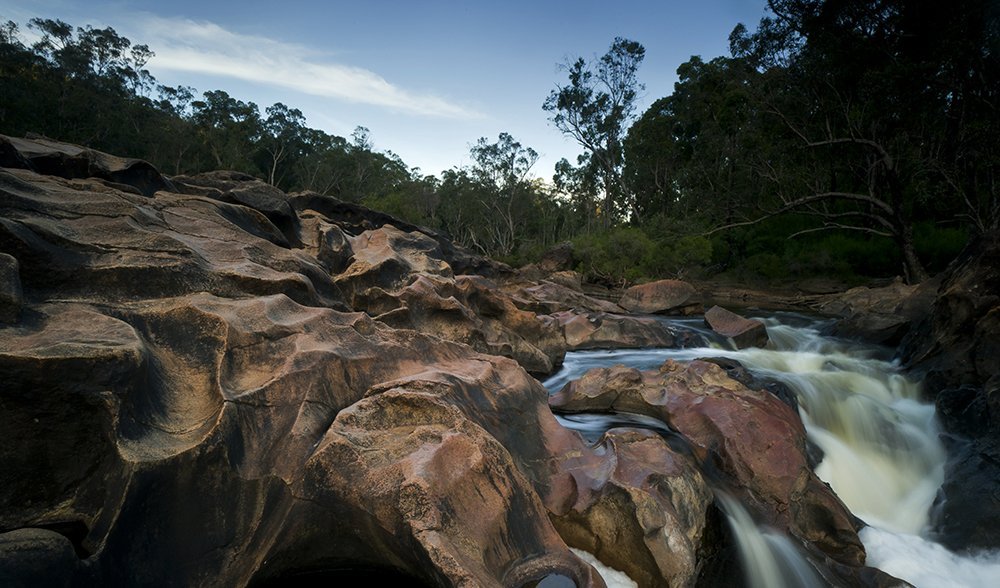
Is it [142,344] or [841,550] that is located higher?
[142,344]

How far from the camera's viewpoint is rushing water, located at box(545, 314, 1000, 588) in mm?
4379

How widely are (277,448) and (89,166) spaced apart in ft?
35.3

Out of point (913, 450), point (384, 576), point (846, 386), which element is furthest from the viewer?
point (846, 386)

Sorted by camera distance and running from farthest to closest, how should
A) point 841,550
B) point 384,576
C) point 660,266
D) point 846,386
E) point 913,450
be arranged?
1. point 660,266
2. point 846,386
3. point 913,450
4. point 841,550
5. point 384,576

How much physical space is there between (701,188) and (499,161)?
22.7 m

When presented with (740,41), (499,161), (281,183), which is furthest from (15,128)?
(740,41)

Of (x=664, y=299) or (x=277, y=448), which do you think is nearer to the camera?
(x=277, y=448)

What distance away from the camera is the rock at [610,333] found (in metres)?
12.1

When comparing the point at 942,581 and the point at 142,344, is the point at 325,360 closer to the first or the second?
the point at 142,344

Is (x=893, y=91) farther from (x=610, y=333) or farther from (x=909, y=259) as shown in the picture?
(x=610, y=333)

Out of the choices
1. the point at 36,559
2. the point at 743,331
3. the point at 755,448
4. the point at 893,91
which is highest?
the point at 893,91

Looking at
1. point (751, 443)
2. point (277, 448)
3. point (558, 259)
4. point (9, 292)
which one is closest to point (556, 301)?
point (751, 443)

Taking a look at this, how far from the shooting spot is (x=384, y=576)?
324 cm

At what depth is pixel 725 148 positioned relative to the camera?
34.7 m
